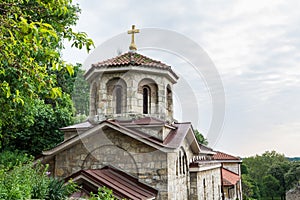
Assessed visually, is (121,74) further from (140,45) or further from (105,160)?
(105,160)

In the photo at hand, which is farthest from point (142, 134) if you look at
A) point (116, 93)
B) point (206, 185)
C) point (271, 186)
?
point (271, 186)

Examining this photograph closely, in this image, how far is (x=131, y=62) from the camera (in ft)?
34.1

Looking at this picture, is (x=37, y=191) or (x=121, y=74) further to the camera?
(x=121, y=74)

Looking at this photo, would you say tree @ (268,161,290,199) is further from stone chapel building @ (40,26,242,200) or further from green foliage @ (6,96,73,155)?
green foliage @ (6,96,73,155)

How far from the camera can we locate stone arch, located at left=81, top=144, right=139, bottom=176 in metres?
9.00

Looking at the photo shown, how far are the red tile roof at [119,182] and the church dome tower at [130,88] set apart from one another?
2240 millimetres

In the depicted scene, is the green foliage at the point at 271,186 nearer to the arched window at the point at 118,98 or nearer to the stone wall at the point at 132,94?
the stone wall at the point at 132,94

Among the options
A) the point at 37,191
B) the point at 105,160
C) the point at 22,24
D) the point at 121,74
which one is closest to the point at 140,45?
the point at 121,74

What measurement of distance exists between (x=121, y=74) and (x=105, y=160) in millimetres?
3158

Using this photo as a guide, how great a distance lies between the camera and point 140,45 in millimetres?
11633

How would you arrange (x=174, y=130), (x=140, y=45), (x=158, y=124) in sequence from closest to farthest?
(x=158, y=124) → (x=174, y=130) → (x=140, y=45)

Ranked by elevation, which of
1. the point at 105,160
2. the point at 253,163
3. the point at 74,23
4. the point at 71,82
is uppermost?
the point at 74,23

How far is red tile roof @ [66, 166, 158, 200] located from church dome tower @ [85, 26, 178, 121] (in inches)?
88.2

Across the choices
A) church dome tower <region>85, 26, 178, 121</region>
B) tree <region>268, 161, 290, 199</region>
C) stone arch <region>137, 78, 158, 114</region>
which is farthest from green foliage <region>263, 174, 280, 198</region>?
stone arch <region>137, 78, 158, 114</region>
